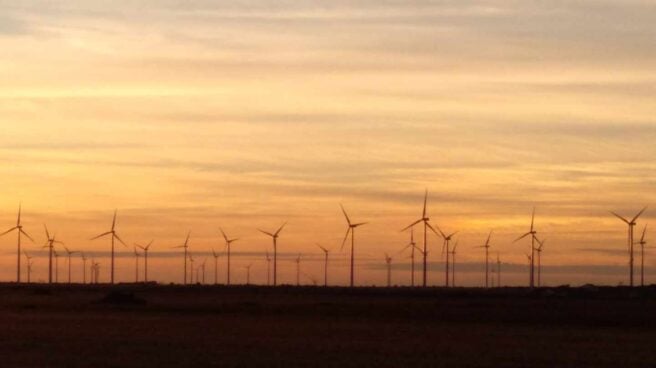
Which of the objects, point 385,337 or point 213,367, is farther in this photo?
point 385,337

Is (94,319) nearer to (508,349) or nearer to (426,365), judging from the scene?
(508,349)

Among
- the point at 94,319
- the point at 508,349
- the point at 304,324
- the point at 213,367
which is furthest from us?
the point at 94,319

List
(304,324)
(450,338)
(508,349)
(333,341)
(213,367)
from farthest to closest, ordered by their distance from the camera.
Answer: (304,324) < (450,338) < (333,341) < (508,349) < (213,367)

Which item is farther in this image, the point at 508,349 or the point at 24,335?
the point at 24,335

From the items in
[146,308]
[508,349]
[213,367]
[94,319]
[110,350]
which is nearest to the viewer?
[213,367]

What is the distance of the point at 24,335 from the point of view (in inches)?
3159

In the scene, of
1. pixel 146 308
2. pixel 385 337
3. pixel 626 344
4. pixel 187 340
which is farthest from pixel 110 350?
pixel 146 308

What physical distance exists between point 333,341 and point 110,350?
14732 mm

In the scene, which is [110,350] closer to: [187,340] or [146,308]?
[187,340]

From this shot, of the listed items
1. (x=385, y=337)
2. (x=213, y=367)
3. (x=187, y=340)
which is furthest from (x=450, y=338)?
(x=213, y=367)

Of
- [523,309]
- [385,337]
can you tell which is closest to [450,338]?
[385,337]

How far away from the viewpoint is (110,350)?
6806 centimetres

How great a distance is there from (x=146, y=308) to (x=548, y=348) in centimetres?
6901

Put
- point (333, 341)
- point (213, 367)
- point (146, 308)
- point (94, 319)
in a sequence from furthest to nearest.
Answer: point (146, 308) < point (94, 319) < point (333, 341) < point (213, 367)
